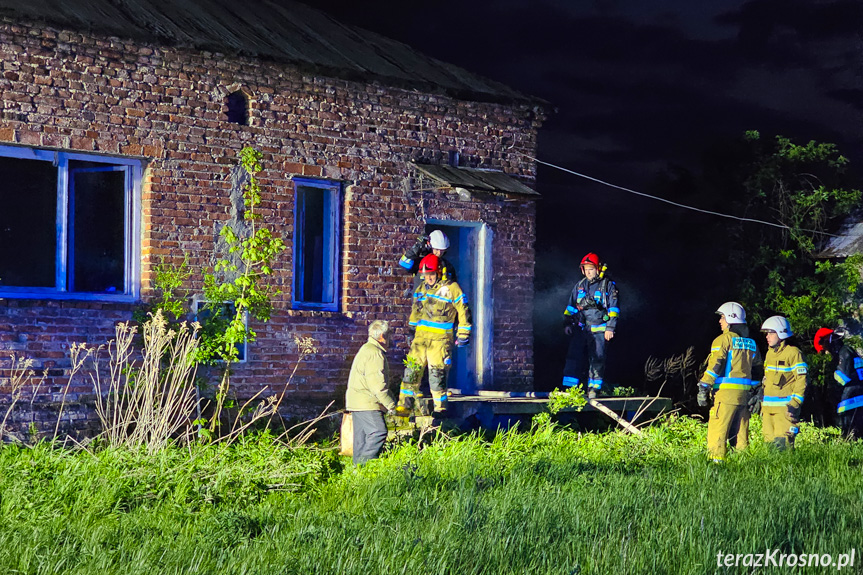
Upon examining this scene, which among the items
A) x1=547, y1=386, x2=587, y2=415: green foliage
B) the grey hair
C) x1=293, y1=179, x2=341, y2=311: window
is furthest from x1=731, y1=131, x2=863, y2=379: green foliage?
the grey hair

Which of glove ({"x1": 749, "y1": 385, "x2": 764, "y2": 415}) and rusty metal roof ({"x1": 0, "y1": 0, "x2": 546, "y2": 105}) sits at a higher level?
rusty metal roof ({"x1": 0, "y1": 0, "x2": 546, "y2": 105})

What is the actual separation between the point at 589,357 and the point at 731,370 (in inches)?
106

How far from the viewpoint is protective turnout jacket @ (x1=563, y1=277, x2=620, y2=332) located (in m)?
13.3

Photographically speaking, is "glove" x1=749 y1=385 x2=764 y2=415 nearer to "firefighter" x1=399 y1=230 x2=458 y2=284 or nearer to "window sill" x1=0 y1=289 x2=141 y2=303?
"firefighter" x1=399 y1=230 x2=458 y2=284

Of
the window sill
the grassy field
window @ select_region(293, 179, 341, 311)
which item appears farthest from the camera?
window @ select_region(293, 179, 341, 311)

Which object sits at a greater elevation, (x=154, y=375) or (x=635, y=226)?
(x=635, y=226)

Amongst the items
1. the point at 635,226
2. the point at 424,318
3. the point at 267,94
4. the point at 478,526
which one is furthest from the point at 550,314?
the point at 478,526

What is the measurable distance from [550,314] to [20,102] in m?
9.22

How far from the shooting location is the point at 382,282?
43.0 ft

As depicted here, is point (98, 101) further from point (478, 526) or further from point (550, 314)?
point (550, 314)

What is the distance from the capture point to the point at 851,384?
13.2 metres

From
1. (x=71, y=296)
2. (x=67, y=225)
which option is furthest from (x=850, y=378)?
(x=67, y=225)

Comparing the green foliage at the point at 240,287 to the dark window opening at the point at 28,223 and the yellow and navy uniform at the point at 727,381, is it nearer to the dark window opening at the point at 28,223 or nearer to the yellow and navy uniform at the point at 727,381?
the dark window opening at the point at 28,223

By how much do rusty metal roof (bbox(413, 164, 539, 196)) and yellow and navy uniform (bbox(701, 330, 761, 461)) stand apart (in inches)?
130
